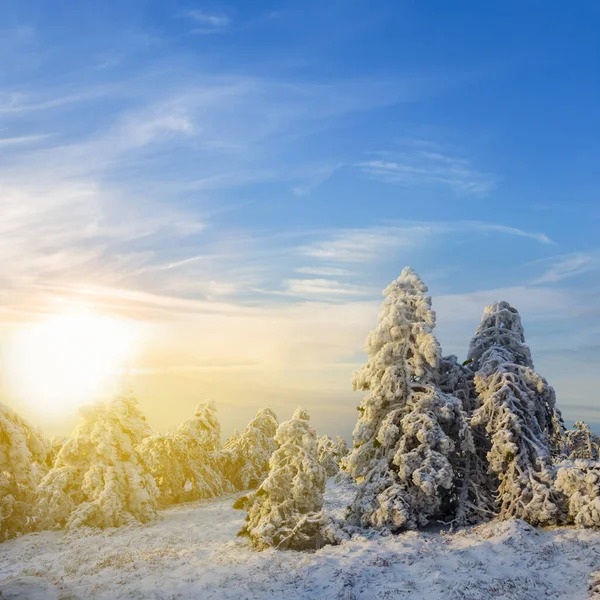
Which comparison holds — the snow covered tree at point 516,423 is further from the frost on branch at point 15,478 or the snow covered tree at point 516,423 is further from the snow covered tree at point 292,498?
the frost on branch at point 15,478

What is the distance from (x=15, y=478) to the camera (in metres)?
28.0

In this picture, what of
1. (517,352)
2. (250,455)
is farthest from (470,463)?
(250,455)

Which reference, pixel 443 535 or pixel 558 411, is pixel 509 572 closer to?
pixel 443 535

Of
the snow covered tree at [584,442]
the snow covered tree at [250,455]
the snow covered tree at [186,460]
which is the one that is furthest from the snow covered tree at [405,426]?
the snow covered tree at [584,442]

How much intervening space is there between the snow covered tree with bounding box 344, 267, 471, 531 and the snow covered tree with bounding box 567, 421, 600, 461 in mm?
22830

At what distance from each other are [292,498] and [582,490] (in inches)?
463

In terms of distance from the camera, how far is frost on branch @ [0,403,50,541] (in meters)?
27.1

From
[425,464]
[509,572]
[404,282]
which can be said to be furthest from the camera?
[404,282]

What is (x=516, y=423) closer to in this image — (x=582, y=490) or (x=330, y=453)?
(x=582, y=490)

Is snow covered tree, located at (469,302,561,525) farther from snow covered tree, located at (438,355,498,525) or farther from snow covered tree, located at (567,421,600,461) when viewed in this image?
snow covered tree, located at (567,421,600,461)

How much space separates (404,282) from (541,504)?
11.8 meters

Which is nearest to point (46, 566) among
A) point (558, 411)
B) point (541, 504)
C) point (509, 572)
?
point (509, 572)

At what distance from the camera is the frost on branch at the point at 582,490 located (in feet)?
65.6

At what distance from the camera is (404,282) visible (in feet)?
88.1
